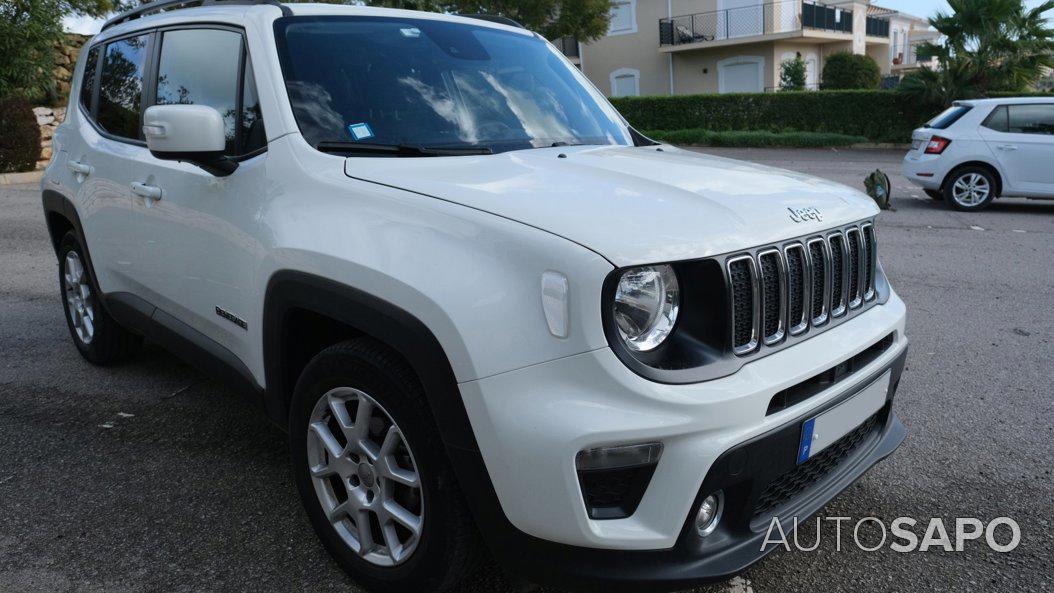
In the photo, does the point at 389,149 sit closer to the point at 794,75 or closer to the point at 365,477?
the point at 365,477

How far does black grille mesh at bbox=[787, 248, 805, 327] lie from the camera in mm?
2395

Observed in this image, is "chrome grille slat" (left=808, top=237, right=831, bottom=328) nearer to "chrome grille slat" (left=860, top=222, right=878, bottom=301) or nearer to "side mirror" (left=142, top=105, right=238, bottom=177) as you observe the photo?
"chrome grille slat" (left=860, top=222, right=878, bottom=301)

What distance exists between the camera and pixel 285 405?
2.91 meters

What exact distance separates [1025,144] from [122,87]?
11.0 m

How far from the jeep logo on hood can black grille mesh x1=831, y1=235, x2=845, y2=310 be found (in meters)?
0.11

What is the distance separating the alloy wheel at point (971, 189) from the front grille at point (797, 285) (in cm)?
985

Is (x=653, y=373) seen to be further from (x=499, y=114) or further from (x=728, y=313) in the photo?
(x=499, y=114)

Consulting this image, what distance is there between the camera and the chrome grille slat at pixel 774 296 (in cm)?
230

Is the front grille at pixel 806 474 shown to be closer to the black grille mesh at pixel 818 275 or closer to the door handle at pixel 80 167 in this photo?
the black grille mesh at pixel 818 275

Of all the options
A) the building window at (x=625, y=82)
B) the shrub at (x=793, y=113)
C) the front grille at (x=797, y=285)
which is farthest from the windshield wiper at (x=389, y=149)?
the building window at (x=625, y=82)

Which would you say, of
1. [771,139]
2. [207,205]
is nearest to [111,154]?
[207,205]

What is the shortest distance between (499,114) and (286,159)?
88cm

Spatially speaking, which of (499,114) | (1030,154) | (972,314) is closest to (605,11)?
(1030,154)

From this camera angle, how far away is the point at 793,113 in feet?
80.3
